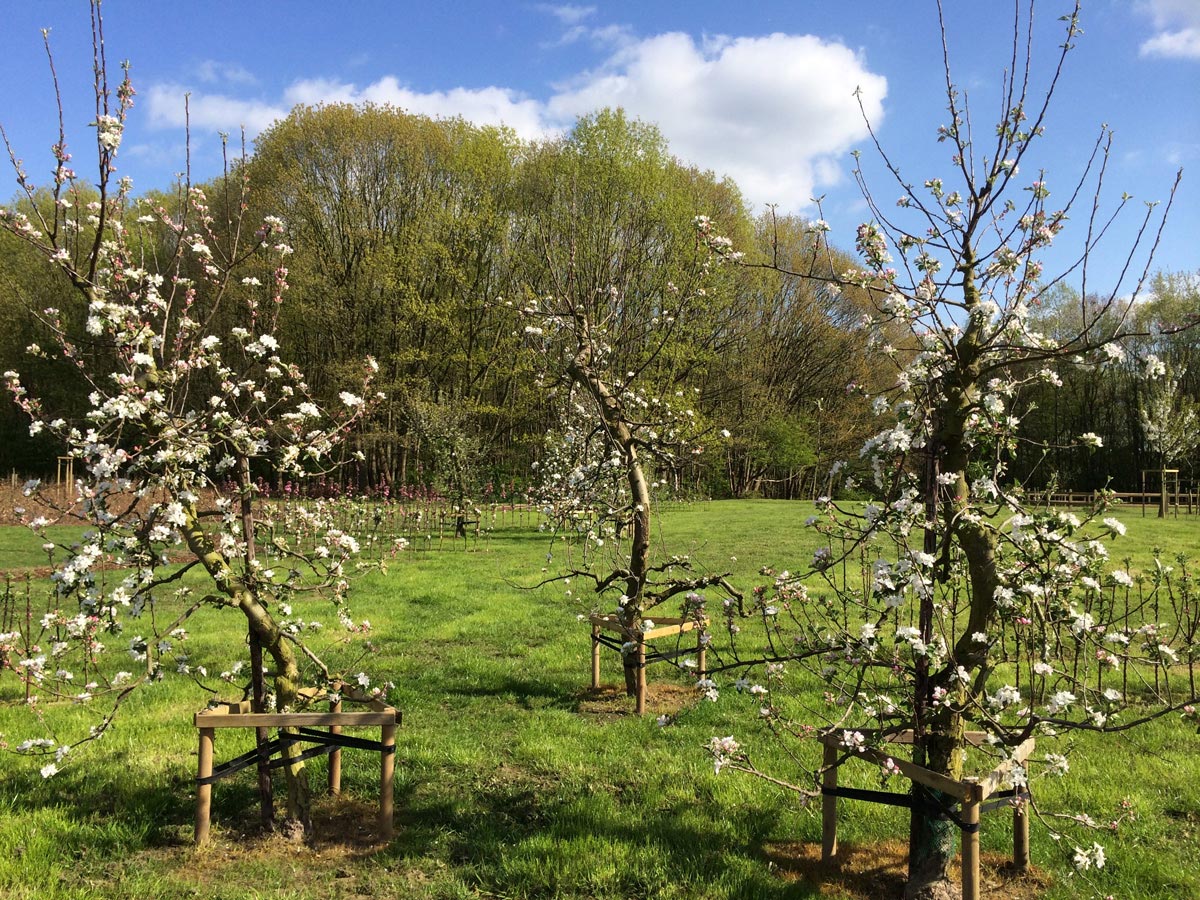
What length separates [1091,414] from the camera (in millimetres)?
41000

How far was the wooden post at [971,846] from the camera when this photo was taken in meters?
3.52

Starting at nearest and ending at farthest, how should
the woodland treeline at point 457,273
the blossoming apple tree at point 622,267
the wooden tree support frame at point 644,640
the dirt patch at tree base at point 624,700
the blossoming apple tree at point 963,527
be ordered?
1. the blossoming apple tree at point 963,527
2. the wooden tree support frame at point 644,640
3. the dirt patch at tree base at point 624,700
4. the blossoming apple tree at point 622,267
5. the woodland treeline at point 457,273

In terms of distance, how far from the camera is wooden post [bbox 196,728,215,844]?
15.0ft

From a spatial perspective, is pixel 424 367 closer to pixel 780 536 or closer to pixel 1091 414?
pixel 780 536

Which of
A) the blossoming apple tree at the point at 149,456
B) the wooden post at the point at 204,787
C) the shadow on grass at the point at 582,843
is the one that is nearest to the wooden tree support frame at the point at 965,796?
the shadow on grass at the point at 582,843

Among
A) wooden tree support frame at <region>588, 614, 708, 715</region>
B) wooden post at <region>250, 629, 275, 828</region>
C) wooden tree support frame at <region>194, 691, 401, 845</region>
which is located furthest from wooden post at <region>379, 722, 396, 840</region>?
wooden tree support frame at <region>588, 614, 708, 715</region>

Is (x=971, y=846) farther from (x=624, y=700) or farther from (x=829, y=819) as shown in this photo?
(x=624, y=700)

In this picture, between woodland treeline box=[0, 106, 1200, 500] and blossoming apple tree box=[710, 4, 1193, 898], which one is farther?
woodland treeline box=[0, 106, 1200, 500]

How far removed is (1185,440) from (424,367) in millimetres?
30077

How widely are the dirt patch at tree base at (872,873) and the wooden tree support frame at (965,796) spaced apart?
77 mm

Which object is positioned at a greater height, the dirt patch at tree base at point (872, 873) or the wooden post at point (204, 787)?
the wooden post at point (204, 787)

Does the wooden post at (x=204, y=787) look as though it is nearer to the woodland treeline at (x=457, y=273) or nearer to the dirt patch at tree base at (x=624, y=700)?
the dirt patch at tree base at (x=624, y=700)

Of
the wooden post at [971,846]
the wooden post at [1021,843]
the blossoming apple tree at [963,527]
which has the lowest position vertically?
the wooden post at [1021,843]

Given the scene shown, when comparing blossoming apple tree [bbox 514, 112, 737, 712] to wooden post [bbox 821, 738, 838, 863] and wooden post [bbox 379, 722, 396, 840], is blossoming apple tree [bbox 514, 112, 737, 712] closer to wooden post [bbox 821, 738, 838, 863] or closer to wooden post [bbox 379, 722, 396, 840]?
wooden post [bbox 379, 722, 396, 840]
